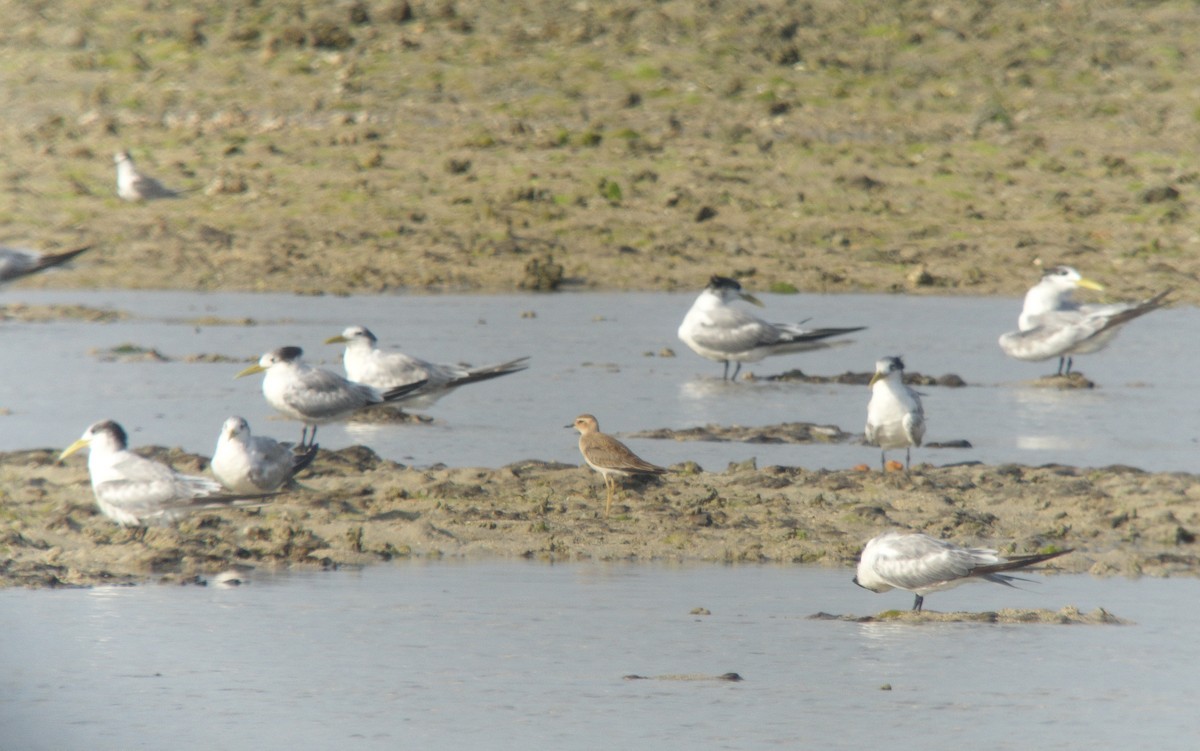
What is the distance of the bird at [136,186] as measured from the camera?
2077 centimetres

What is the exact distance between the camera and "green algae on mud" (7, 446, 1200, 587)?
805 cm

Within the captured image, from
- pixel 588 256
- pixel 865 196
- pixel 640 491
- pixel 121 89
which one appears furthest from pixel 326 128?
pixel 640 491

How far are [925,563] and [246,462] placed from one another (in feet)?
12.0

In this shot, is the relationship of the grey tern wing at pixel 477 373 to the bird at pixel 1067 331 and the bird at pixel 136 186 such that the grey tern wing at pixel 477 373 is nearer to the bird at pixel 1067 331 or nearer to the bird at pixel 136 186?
the bird at pixel 1067 331

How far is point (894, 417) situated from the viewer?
32.7 feet

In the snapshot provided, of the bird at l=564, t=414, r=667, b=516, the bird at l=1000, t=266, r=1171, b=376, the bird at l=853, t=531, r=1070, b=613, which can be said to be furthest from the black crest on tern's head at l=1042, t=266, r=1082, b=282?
the bird at l=853, t=531, r=1070, b=613

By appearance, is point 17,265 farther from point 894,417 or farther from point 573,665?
point 573,665

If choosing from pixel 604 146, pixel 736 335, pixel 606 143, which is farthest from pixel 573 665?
pixel 606 143

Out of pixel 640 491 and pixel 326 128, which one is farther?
pixel 326 128

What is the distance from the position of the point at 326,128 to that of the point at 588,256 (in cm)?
562

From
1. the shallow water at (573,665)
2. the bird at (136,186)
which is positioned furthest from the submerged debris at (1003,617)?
the bird at (136,186)

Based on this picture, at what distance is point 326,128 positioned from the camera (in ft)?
77.2

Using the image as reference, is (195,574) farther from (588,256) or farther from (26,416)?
(588,256)

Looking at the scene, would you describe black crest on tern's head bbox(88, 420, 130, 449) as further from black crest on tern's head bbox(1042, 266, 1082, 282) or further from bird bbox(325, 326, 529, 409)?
black crest on tern's head bbox(1042, 266, 1082, 282)
